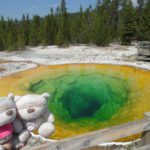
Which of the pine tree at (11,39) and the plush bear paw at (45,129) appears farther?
the pine tree at (11,39)

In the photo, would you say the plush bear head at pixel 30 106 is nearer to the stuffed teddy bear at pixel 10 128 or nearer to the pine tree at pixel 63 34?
the stuffed teddy bear at pixel 10 128

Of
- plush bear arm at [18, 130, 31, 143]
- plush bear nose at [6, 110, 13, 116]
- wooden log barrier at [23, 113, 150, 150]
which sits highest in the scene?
plush bear nose at [6, 110, 13, 116]

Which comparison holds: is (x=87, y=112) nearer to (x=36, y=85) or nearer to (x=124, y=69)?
(x=36, y=85)

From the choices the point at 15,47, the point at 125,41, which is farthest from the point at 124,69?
the point at 15,47

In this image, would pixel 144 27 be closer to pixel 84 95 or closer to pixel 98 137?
pixel 84 95

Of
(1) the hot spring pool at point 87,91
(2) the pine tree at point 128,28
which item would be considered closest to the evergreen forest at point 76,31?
(2) the pine tree at point 128,28

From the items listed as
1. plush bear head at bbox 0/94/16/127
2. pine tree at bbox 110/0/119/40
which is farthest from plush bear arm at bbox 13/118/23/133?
pine tree at bbox 110/0/119/40

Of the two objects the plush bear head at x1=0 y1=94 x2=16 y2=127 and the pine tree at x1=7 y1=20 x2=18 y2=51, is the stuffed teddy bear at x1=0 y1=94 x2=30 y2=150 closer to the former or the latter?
the plush bear head at x1=0 y1=94 x2=16 y2=127
